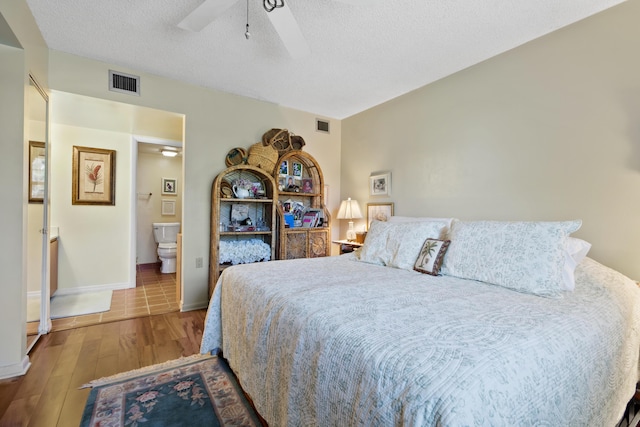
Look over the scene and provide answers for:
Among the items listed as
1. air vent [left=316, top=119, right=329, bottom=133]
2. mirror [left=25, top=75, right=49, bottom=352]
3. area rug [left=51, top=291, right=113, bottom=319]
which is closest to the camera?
mirror [left=25, top=75, right=49, bottom=352]

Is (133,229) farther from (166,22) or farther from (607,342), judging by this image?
(607,342)

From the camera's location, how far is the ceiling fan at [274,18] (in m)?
1.67

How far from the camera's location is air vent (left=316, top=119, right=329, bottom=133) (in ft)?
13.5

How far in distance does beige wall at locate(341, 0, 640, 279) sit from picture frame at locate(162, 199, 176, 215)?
4.42 meters

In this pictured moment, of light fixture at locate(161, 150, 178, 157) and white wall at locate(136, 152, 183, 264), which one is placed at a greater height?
light fixture at locate(161, 150, 178, 157)

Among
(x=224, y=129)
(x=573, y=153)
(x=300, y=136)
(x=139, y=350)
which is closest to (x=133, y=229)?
(x=224, y=129)

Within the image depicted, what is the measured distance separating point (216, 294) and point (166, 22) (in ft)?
6.60

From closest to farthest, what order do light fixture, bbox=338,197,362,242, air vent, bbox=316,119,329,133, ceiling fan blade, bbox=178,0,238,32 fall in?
ceiling fan blade, bbox=178,0,238,32
light fixture, bbox=338,197,362,242
air vent, bbox=316,119,329,133

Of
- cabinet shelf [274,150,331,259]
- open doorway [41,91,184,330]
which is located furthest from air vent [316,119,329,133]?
open doorway [41,91,184,330]

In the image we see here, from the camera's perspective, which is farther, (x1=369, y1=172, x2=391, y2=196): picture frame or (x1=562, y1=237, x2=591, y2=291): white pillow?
(x1=369, y1=172, x2=391, y2=196): picture frame

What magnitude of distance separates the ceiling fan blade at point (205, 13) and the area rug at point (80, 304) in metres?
2.95

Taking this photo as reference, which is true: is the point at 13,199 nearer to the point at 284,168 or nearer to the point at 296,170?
the point at 284,168

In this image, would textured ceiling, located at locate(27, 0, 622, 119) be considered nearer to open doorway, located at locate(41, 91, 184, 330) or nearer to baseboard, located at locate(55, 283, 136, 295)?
open doorway, located at locate(41, 91, 184, 330)

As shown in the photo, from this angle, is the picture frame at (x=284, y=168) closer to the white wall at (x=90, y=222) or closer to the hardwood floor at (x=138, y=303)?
the hardwood floor at (x=138, y=303)
